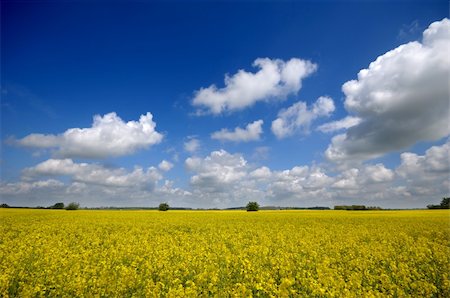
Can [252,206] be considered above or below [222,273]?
above

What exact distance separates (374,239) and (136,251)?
14.0 m

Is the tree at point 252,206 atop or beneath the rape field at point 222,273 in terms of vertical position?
atop

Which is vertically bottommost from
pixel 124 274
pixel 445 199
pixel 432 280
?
pixel 432 280

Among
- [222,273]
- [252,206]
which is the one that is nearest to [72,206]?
[252,206]

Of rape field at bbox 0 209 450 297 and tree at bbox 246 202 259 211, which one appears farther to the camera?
tree at bbox 246 202 259 211

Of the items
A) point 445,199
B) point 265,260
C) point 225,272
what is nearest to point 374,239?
point 265,260

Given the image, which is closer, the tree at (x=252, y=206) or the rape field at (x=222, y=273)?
the rape field at (x=222, y=273)

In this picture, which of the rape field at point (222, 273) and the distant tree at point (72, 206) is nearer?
the rape field at point (222, 273)

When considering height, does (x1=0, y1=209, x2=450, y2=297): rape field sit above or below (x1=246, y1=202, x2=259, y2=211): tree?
below

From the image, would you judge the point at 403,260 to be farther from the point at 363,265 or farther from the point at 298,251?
the point at 298,251

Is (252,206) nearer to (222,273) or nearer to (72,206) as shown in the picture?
(72,206)

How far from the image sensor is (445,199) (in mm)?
81312

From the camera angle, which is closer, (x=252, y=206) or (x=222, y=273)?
(x=222, y=273)

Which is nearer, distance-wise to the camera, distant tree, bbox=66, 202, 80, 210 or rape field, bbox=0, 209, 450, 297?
rape field, bbox=0, 209, 450, 297
